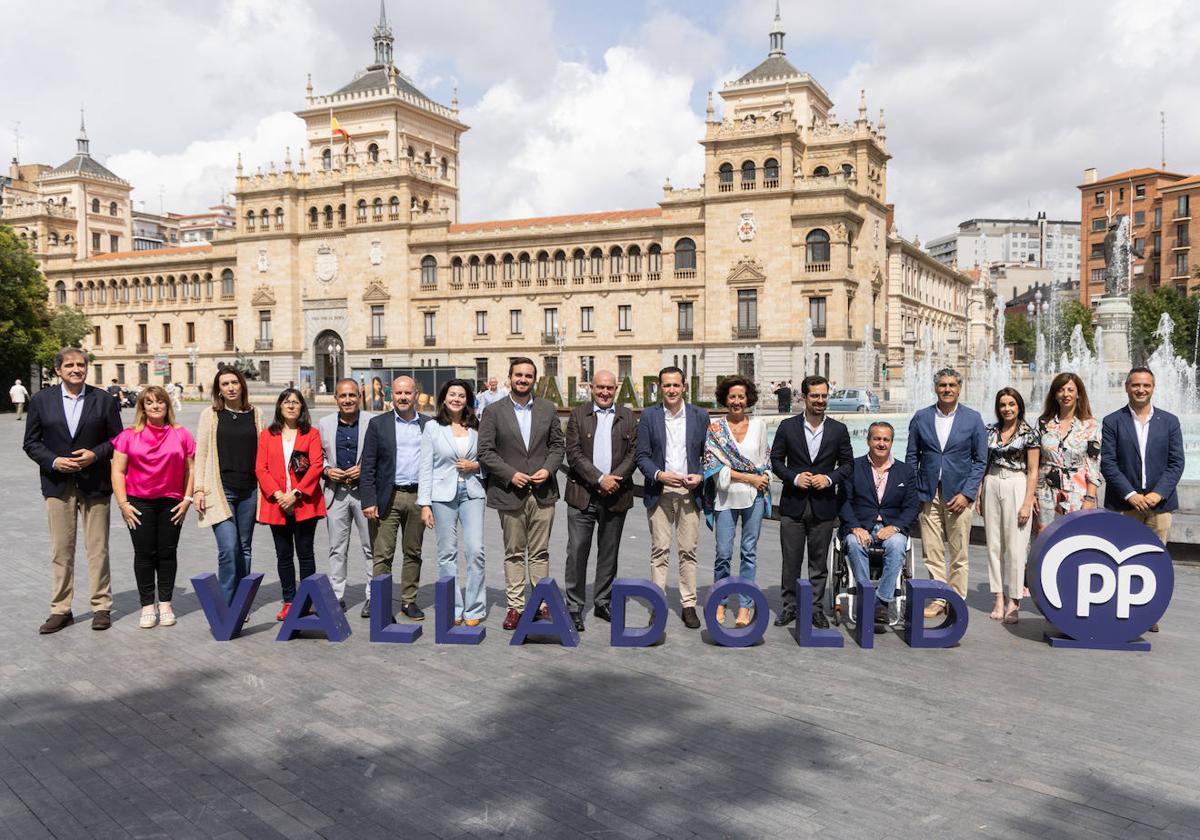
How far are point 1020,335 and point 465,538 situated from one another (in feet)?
337

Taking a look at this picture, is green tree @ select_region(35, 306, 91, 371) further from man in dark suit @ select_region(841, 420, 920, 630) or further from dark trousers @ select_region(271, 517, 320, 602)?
man in dark suit @ select_region(841, 420, 920, 630)

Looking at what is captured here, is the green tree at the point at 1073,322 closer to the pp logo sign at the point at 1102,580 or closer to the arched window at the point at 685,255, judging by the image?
the arched window at the point at 685,255

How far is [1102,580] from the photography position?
23.1 feet

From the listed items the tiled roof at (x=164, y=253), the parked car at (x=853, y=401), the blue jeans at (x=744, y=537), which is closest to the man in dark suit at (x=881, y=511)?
the blue jeans at (x=744, y=537)

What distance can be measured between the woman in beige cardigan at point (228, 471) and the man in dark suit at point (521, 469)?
1960mm

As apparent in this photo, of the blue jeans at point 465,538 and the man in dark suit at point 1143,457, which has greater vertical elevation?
the man in dark suit at point 1143,457

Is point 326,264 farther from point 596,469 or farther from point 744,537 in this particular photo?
point 744,537

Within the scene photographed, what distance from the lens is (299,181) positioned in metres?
59.7

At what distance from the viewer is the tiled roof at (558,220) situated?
Answer: 5328 cm

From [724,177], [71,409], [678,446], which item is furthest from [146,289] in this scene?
[678,446]

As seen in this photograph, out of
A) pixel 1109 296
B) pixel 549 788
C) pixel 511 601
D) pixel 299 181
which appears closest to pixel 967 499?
pixel 511 601

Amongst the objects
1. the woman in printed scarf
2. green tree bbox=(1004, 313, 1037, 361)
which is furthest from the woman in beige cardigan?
green tree bbox=(1004, 313, 1037, 361)

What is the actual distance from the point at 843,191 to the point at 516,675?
44652mm

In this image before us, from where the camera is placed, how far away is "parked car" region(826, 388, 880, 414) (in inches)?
1454
